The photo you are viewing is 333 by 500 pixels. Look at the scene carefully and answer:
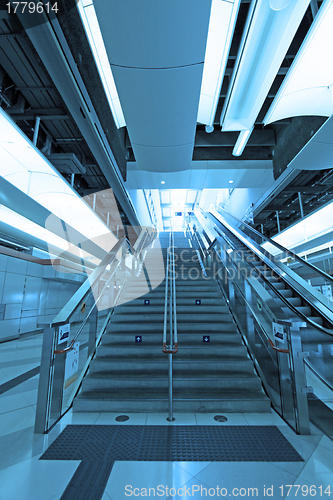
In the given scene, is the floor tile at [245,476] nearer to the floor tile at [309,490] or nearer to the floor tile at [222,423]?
the floor tile at [309,490]

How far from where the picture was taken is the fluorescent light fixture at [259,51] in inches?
123

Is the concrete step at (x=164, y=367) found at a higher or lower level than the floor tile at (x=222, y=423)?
higher

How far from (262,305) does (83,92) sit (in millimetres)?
3633

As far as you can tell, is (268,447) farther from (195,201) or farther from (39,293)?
(195,201)

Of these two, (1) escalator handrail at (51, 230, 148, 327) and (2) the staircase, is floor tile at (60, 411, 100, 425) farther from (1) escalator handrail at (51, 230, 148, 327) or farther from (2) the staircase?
(1) escalator handrail at (51, 230, 148, 327)

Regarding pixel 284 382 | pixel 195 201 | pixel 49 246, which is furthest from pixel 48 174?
pixel 195 201

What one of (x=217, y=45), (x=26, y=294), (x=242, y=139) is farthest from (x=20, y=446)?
(x=26, y=294)

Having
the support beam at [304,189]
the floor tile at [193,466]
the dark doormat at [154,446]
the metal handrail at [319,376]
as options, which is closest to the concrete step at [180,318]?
the metal handrail at [319,376]

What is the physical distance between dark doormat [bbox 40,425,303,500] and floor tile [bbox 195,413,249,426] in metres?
0.09

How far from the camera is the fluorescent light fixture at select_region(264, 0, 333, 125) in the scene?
3380mm

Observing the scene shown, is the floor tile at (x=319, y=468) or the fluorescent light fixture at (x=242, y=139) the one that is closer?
the floor tile at (x=319, y=468)

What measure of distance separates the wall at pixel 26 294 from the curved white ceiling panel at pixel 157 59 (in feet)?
17.2

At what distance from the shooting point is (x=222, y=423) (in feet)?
8.90

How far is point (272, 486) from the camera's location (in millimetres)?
1828
